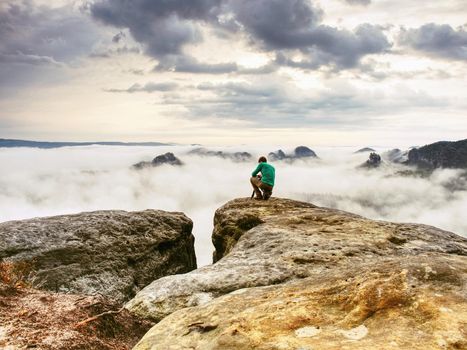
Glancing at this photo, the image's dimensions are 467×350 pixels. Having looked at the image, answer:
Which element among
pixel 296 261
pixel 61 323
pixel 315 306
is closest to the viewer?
pixel 315 306

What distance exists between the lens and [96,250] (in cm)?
2336

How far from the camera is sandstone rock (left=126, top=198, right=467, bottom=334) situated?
32.9 feet

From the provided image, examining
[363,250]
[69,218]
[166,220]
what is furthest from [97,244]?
[363,250]

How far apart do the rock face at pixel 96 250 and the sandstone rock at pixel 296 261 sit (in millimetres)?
4835

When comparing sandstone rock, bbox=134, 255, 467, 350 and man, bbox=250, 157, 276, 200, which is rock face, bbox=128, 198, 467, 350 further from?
man, bbox=250, 157, 276, 200

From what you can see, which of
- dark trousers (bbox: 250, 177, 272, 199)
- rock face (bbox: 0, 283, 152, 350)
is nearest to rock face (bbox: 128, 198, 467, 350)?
rock face (bbox: 0, 283, 152, 350)

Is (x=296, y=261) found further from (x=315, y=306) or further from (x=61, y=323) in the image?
(x=61, y=323)

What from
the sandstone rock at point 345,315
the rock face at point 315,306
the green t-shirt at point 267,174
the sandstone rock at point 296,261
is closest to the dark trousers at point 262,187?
the green t-shirt at point 267,174

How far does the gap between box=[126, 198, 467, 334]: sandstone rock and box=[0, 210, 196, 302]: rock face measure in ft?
15.9

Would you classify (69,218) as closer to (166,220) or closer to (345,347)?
(166,220)

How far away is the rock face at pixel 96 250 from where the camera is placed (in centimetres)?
2153

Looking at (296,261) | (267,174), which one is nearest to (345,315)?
(296,261)

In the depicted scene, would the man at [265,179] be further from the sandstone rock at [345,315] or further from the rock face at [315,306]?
the sandstone rock at [345,315]

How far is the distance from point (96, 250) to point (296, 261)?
41.2ft
